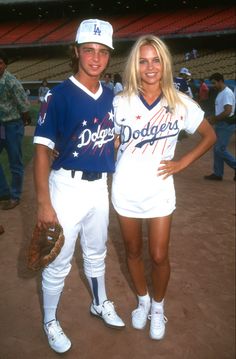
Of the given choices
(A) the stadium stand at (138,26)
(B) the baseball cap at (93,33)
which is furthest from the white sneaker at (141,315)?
(A) the stadium stand at (138,26)

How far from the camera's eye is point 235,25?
72.9ft

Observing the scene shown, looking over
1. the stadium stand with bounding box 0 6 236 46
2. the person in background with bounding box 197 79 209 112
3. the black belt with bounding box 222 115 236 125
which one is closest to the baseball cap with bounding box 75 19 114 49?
the black belt with bounding box 222 115 236 125

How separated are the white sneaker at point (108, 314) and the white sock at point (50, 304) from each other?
1.41 feet

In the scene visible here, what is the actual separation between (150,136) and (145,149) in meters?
0.10

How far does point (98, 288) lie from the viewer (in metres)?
3.01

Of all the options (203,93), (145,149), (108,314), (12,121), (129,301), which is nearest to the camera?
(145,149)

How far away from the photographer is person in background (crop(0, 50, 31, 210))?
514 cm

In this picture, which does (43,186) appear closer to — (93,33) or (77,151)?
(77,151)

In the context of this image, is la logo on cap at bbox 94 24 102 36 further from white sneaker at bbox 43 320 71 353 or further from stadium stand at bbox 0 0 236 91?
stadium stand at bbox 0 0 236 91

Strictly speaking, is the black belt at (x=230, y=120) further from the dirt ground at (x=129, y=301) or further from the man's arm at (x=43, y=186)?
the man's arm at (x=43, y=186)

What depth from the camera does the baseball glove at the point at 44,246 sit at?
2.36 metres

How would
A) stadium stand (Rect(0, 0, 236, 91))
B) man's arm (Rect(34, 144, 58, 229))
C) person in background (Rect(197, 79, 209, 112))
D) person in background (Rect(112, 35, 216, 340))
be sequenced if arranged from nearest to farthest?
man's arm (Rect(34, 144, 58, 229)) → person in background (Rect(112, 35, 216, 340)) → person in background (Rect(197, 79, 209, 112)) → stadium stand (Rect(0, 0, 236, 91))

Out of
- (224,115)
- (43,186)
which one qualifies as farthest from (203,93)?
(43,186)

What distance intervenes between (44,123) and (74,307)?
1749 mm
